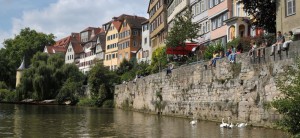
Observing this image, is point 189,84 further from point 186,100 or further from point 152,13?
point 152,13

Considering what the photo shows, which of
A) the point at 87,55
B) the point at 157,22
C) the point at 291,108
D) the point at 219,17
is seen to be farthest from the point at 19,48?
the point at 291,108

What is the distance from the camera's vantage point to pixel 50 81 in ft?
225

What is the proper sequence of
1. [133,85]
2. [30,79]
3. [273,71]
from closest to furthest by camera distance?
[273,71]
[133,85]
[30,79]

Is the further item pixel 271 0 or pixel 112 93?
pixel 112 93

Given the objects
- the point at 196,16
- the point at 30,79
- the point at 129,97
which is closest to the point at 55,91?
the point at 30,79

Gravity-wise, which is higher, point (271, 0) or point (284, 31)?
point (271, 0)

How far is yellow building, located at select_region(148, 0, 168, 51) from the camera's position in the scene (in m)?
65.6

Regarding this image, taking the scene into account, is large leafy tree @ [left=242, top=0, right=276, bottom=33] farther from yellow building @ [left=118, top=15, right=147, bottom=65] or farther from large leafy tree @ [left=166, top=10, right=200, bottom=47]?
yellow building @ [left=118, top=15, right=147, bottom=65]

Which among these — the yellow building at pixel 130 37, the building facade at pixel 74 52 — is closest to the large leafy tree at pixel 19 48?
the building facade at pixel 74 52

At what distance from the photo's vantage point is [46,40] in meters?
114

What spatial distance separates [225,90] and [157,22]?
1792 inches

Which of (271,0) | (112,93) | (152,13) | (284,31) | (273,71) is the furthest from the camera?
(152,13)

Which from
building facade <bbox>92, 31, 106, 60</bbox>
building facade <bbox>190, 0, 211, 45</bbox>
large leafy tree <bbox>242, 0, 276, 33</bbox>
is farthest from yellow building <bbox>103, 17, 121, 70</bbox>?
large leafy tree <bbox>242, 0, 276, 33</bbox>

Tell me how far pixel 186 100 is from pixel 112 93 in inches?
1197
